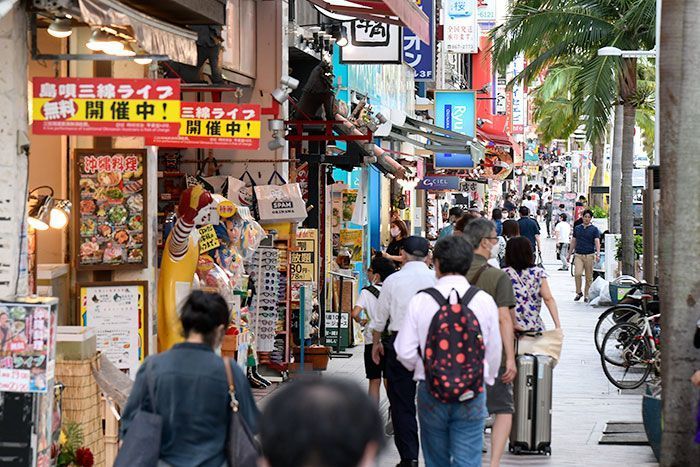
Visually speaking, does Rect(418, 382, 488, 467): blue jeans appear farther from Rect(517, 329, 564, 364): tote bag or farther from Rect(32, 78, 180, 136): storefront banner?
Rect(517, 329, 564, 364): tote bag

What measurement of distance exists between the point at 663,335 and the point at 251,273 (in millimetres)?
6042

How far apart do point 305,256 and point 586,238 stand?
12658mm

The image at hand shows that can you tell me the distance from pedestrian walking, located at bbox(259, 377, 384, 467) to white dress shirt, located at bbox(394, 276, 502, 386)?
16.6 ft

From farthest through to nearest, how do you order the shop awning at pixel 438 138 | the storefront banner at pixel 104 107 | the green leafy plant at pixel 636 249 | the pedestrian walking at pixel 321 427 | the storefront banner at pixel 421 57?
the storefront banner at pixel 421 57, the green leafy plant at pixel 636 249, the shop awning at pixel 438 138, the storefront banner at pixel 104 107, the pedestrian walking at pixel 321 427

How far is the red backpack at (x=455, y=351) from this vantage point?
795 cm

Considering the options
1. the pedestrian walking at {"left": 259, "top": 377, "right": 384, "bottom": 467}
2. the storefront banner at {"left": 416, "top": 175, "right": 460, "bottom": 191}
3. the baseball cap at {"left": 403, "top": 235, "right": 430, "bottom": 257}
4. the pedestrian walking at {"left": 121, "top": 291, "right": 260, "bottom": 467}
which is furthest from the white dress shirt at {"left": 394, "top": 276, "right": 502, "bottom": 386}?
the storefront banner at {"left": 416, "top": 175, "right": 460, "bottom": 191}

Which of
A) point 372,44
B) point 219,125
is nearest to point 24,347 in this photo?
point 219,125

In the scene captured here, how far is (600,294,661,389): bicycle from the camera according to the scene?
16172 mm

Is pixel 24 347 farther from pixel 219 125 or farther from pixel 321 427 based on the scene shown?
pixel 321 427

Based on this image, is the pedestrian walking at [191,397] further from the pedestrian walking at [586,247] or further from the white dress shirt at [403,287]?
the pedestrian walking at [586,247]

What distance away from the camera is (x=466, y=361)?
314 inches

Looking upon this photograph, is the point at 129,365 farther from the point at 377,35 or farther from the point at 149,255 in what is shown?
the point at 377,35

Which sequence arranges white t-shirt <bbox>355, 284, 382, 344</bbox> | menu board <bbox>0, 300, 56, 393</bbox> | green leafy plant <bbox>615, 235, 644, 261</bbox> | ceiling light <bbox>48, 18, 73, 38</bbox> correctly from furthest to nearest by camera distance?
green leafy plant <bbox>615, 235, 644, 261</bbox>
white t-shirt <bbox>355, 284, 382, 344</bbox>
ceiling light <bbox>48, 18, 73, 38</bbox>
menu board <bbox>0, 300, 56, 393</bbox>

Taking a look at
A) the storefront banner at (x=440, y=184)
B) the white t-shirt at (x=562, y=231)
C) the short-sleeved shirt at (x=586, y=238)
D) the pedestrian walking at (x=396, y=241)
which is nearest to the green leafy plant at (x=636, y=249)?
the short-sleeved shirt at (x=586, y=238)
